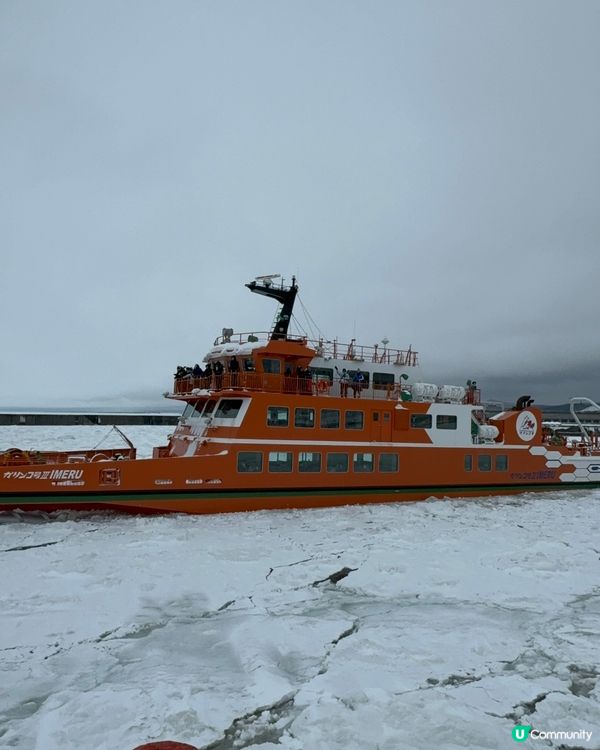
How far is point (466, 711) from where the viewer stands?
487cm

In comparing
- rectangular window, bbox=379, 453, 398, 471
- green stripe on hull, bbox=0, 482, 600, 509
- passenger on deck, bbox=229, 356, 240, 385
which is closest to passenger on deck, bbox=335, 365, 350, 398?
rectangular window, bbox=379, 453, 398, 471

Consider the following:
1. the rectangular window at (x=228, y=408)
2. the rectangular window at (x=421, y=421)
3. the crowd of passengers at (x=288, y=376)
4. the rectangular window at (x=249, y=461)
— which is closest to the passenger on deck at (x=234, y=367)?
the crowd of passengers at (x=288, y=376)

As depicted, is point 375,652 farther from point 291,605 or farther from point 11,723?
point 11,723

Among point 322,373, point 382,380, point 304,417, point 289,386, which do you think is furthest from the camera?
point 382,380

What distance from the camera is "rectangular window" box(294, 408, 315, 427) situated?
1481 centimetres

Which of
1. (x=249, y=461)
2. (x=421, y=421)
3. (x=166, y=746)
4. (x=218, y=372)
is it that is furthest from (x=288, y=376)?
(x=166, y=746)

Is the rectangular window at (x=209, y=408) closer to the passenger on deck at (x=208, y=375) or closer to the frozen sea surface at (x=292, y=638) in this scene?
the passenger on deck at (x=208, y=375)

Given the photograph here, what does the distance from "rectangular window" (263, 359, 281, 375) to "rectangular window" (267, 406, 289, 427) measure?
45.3 inches

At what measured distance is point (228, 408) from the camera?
48.6 feet

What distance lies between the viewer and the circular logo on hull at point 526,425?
18.2 meters

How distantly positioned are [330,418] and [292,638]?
9.06 m

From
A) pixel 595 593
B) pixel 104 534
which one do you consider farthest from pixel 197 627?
pixel 595 593

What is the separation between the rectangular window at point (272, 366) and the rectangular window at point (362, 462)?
11.6 ft

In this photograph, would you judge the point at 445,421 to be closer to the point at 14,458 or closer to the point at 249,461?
the point at 249,461
